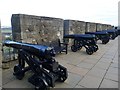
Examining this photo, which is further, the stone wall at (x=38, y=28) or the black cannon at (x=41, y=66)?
the stone wall at (x=38, y=28)

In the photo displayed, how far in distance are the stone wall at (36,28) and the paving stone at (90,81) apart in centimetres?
226

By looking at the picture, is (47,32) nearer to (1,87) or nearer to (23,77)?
(23,77)

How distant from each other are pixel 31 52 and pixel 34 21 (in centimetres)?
197

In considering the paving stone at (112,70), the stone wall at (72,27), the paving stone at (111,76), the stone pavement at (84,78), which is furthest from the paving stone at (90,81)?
the stone wall at (72,27)

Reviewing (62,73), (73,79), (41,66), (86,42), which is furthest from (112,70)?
(86,42)

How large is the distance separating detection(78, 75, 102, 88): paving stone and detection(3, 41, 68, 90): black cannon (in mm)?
458

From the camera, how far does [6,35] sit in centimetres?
417

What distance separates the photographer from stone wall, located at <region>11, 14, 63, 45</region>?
4262 millimetres

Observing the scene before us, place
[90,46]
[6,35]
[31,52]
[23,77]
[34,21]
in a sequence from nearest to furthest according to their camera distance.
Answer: [31,52] < [23,77] < [6,35] < [34,21] < [90,46]

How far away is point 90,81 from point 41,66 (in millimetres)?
1271

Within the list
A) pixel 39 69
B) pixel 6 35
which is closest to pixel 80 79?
pixel 39 69

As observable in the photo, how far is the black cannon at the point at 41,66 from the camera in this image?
2785mm

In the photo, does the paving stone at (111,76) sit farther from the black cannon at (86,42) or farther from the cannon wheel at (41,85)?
the black cannon at (86,42)

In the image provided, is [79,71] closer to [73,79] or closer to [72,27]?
[73,79]
